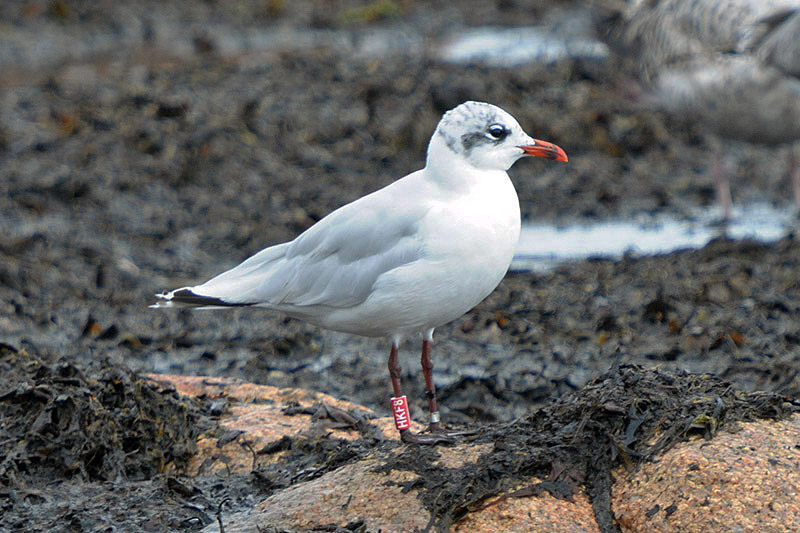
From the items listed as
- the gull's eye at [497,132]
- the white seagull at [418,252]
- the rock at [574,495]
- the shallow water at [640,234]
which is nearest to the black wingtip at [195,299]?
the white seagull at [418,252]

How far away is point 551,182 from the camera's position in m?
9.60

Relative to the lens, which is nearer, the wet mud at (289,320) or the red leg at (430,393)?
the wet mud at (289,320)

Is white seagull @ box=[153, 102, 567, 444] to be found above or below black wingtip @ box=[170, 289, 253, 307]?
above

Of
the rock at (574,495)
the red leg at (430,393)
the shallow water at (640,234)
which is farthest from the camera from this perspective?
the shallow water at (640,234)

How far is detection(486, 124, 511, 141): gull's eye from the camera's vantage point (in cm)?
420

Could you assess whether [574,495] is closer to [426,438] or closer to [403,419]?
[426,438]

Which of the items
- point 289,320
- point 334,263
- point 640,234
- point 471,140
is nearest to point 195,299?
point 334,263

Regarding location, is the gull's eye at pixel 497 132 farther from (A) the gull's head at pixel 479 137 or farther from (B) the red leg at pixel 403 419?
(B) the red leg at pixel 403 419

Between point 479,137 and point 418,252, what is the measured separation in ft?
1.72

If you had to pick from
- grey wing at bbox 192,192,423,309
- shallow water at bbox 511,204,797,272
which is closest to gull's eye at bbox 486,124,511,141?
grey wing at bbox 192,192,423,309

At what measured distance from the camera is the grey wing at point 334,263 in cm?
418

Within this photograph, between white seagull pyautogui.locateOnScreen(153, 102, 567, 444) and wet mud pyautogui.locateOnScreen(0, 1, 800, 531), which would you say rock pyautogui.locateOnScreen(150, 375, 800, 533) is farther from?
white seagull pyautogui.locateOnScreen(153, 102, 567, 444)

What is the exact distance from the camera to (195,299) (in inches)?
176

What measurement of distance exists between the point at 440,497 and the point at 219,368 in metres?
3.12
